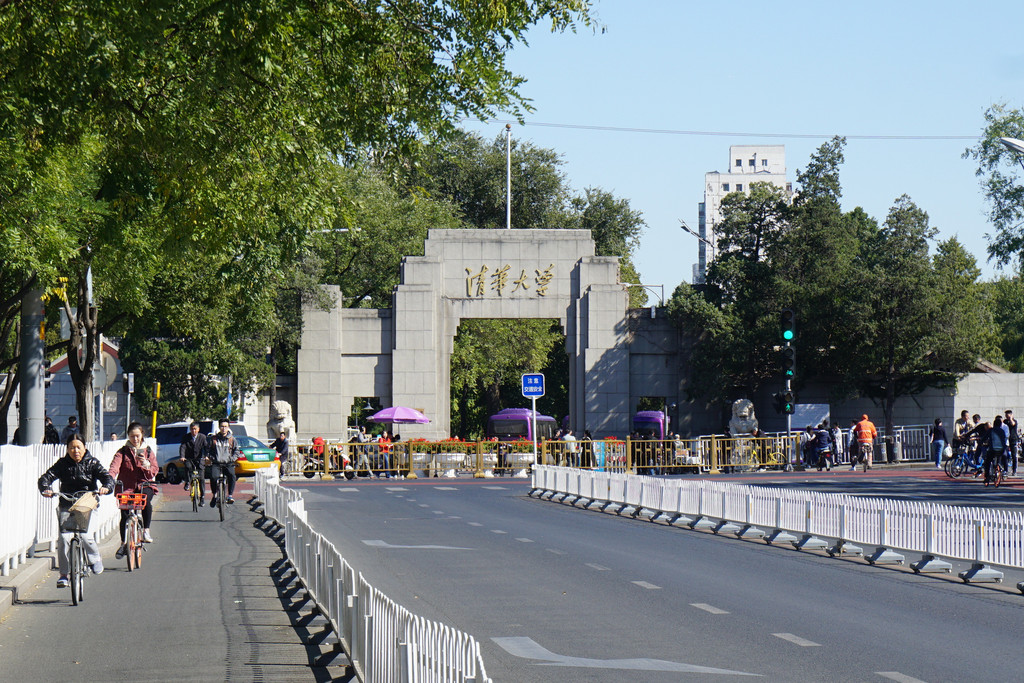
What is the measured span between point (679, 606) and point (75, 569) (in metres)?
6.02

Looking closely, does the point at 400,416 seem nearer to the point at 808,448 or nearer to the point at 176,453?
the point at 176,453

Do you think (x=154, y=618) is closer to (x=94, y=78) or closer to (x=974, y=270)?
(x=94, y=78)

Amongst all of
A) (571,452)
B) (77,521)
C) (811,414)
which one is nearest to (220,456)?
(77,521)

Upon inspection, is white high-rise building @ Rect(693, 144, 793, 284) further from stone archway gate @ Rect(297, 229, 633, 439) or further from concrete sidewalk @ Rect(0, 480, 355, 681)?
concrete sidewalk @ Rect(0, 480, 355, 681)

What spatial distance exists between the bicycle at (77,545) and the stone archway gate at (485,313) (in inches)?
1391

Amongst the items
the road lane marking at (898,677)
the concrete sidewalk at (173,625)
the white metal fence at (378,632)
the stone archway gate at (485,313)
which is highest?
the stone archway gate at (485,313)

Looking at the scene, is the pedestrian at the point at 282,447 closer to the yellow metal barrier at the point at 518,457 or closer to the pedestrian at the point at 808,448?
the yellow metal barrier at the point at 518,457

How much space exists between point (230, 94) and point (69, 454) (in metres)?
4.71

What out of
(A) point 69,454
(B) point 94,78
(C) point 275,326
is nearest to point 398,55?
(B) point 94,78

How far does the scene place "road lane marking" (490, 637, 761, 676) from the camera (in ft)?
30.0

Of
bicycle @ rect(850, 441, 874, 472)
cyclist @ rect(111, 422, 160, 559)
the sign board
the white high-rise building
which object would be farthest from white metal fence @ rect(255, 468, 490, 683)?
the white high-rise building

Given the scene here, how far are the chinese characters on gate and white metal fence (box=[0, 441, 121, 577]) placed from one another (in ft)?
106

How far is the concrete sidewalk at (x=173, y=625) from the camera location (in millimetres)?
9289

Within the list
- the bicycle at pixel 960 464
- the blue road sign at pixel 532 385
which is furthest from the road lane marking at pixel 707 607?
the blue road sign at pixel 532 385
